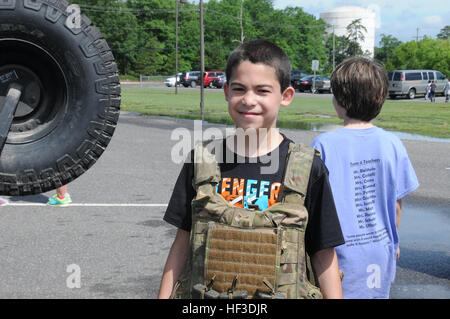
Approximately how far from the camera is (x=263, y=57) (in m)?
1.81

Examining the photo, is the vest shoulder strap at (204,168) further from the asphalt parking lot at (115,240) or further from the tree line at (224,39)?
the tree line at (224,39)

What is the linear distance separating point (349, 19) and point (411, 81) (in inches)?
3753

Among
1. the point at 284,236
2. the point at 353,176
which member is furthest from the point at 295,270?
the point at 353,176

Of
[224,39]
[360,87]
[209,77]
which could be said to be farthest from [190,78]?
[360,87]

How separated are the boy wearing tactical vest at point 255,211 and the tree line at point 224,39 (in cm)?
6118

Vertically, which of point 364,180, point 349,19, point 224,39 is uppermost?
point 349,19

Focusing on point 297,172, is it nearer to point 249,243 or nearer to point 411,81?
point 249,243

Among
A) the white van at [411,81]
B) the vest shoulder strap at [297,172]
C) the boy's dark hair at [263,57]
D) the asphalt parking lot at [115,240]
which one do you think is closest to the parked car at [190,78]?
the white van at [411,81]

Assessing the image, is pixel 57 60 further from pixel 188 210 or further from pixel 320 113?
pixel 320 113

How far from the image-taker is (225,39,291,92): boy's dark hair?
1814 millimetres

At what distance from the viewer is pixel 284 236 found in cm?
171

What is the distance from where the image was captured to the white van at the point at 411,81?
37.9m

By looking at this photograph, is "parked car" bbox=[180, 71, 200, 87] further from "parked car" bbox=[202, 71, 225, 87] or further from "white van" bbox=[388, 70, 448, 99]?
"white van" bbox=[388, 70, 448, 99]

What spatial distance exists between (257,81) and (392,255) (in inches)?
46.0
